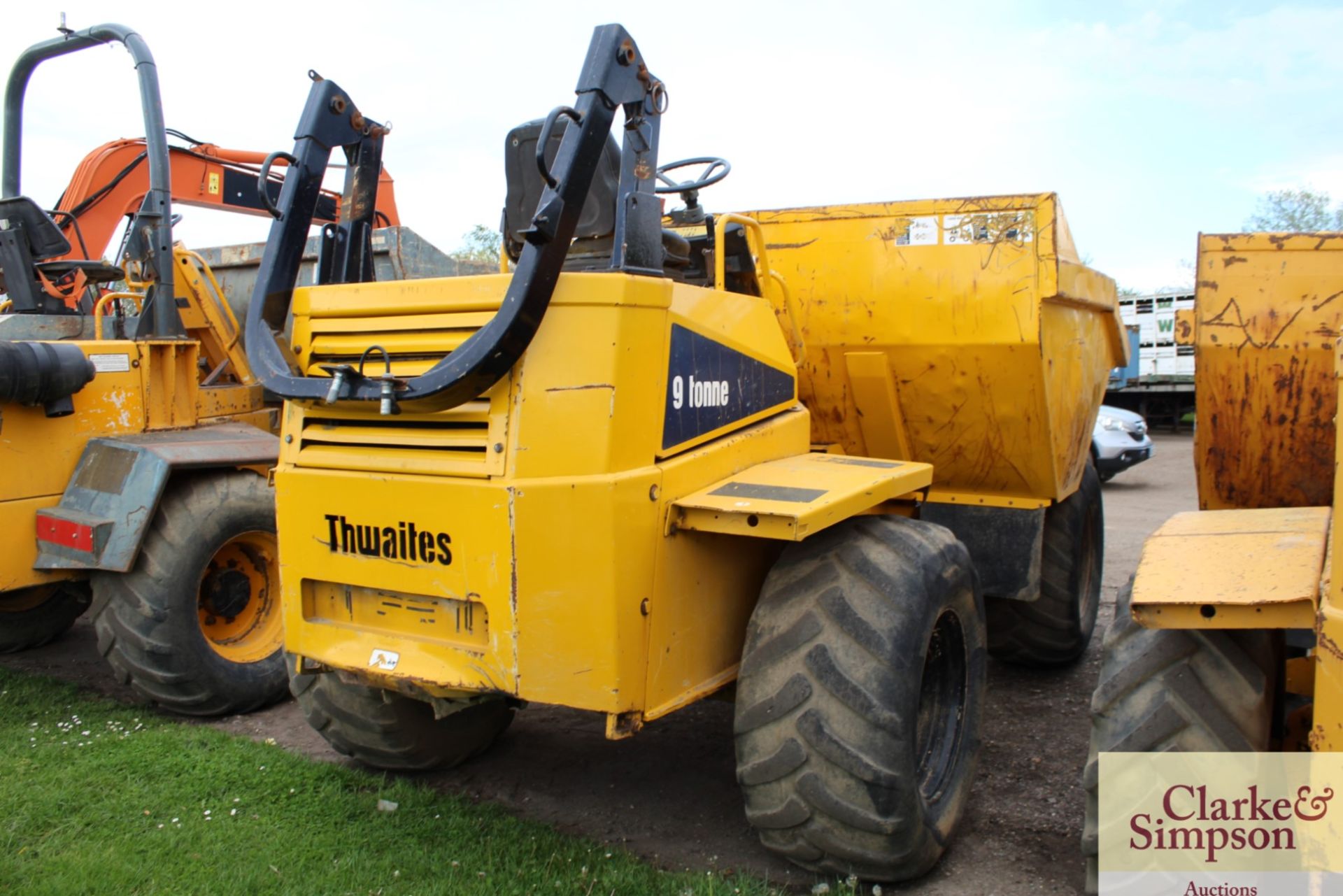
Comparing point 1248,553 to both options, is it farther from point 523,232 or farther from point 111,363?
point 111,363

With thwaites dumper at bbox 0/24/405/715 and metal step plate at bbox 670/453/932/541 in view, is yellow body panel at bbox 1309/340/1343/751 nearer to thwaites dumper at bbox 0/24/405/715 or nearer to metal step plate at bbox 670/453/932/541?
metal step plate at bbox 670/453/932/541

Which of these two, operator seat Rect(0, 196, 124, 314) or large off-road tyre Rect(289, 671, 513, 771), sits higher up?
operator seat Rect(0, 196, 124, 314)

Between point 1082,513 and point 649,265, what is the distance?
3737 millimetres

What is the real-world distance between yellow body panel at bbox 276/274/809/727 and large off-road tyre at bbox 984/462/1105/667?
276 cm

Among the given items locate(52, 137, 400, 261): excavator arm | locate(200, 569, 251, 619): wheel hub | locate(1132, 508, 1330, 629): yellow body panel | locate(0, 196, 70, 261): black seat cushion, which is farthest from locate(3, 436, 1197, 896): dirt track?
locate(52, 137, 400, 261): excavator arm

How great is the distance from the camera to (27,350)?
4770 mm

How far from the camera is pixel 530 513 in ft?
9.83

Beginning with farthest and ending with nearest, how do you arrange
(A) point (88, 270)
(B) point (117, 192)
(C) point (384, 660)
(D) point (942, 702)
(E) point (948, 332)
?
(B) point (117, 192) → (A) point (88, 270) → (E) point (948, 332) → (D) point (942, 702) → (C) point (384, 660)

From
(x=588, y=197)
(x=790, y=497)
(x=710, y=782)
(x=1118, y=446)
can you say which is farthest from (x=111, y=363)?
(x=1118, y=446)

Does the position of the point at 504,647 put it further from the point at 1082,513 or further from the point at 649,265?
the point at 1082,513

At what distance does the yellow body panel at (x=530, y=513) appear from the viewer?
9.80ft

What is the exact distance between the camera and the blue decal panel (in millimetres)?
3217

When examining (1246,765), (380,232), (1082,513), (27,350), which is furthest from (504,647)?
(380,232)

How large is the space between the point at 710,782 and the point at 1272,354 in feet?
9.46
